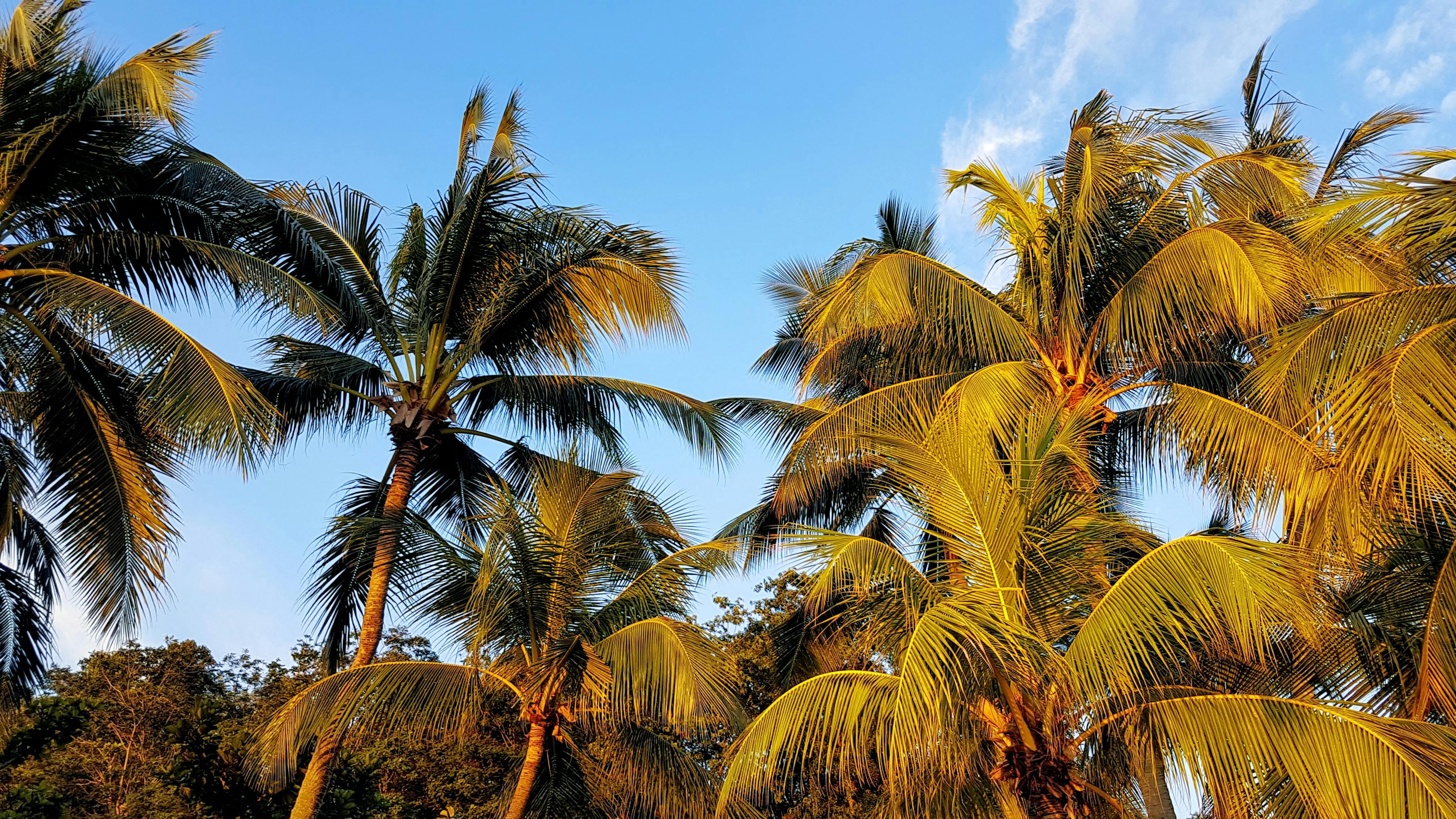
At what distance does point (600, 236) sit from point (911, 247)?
565cm

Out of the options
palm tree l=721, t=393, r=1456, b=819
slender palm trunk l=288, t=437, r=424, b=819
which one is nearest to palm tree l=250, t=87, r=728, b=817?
slender palm trunk l=288, t=437, r=424, b=819

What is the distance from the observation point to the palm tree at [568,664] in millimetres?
9844

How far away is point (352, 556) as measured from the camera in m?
11.9

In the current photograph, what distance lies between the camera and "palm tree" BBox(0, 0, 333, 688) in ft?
27.3

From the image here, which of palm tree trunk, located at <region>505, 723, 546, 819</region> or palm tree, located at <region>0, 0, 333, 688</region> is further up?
palm tree, located at <region>0, 0, 333, 688</region>

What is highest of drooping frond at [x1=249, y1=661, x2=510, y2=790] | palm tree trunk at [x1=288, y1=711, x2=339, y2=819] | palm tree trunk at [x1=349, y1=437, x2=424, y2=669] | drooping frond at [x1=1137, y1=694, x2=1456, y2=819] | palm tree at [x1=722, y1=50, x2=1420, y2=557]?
palm tree at [x1=722, y1=50, x2=1420, y2=557]

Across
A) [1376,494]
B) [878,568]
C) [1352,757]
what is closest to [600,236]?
[878,568]

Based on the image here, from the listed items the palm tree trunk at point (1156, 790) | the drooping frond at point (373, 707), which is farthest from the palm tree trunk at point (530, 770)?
the palm tree trunk at point (1156, 790)

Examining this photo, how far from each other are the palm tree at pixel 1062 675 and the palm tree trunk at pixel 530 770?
3523mm

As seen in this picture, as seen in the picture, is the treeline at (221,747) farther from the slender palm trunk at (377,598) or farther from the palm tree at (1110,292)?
the palm tree at (1110,292)

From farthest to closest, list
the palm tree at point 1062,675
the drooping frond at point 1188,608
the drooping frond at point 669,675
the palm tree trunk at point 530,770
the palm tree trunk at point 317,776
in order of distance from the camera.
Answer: the palm tree trunk at point 530,770, the palm tree trunk at point 317,776, the drooping frond at point 669,675, the drooping frond at point 1188,608, the palm tree at point 1062,675

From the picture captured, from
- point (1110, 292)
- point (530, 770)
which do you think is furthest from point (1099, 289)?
→ point (530, 770)

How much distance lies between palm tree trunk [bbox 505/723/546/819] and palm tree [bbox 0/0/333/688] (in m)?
3.82

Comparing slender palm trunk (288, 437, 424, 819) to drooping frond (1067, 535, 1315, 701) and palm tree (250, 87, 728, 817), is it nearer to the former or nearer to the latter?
palm tree (250, 87, 728, 817)
